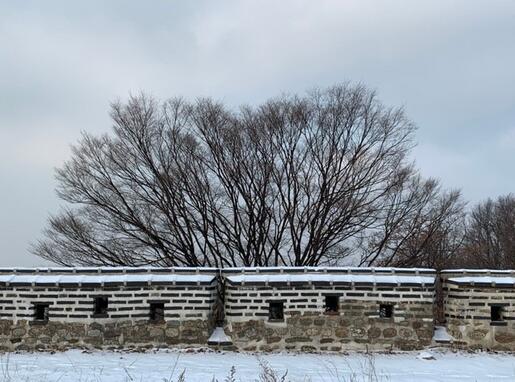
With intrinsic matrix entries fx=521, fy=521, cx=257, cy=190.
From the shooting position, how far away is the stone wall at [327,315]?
14414 mm

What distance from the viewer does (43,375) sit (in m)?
10.2

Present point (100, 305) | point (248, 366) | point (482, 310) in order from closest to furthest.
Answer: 1. point (248, 366)
2. point (482, 310)
3. point (100, 305)

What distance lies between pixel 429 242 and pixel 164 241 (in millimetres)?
12446

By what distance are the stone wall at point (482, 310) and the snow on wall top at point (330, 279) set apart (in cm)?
95

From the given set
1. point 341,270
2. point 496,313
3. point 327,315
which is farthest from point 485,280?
point 327,315

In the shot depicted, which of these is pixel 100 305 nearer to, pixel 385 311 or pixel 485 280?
pixel 385 311

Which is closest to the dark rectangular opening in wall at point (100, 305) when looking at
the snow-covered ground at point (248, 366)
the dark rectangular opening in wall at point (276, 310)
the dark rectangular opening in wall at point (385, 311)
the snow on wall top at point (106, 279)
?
the snow on wall top at point (106, 279)

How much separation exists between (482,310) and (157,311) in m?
9.14

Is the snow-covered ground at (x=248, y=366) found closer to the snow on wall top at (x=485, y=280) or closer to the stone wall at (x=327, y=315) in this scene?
the stone wall at (x=327, y=315)

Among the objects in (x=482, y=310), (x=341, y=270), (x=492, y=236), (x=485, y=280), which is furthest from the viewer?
(x=492, y=236)

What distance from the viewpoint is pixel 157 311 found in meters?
14.9

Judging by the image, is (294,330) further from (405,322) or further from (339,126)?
(339,126)

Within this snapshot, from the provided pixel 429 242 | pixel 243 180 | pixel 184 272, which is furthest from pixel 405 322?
pixel 243 180

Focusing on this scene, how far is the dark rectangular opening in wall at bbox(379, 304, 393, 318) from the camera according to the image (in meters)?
14.8
